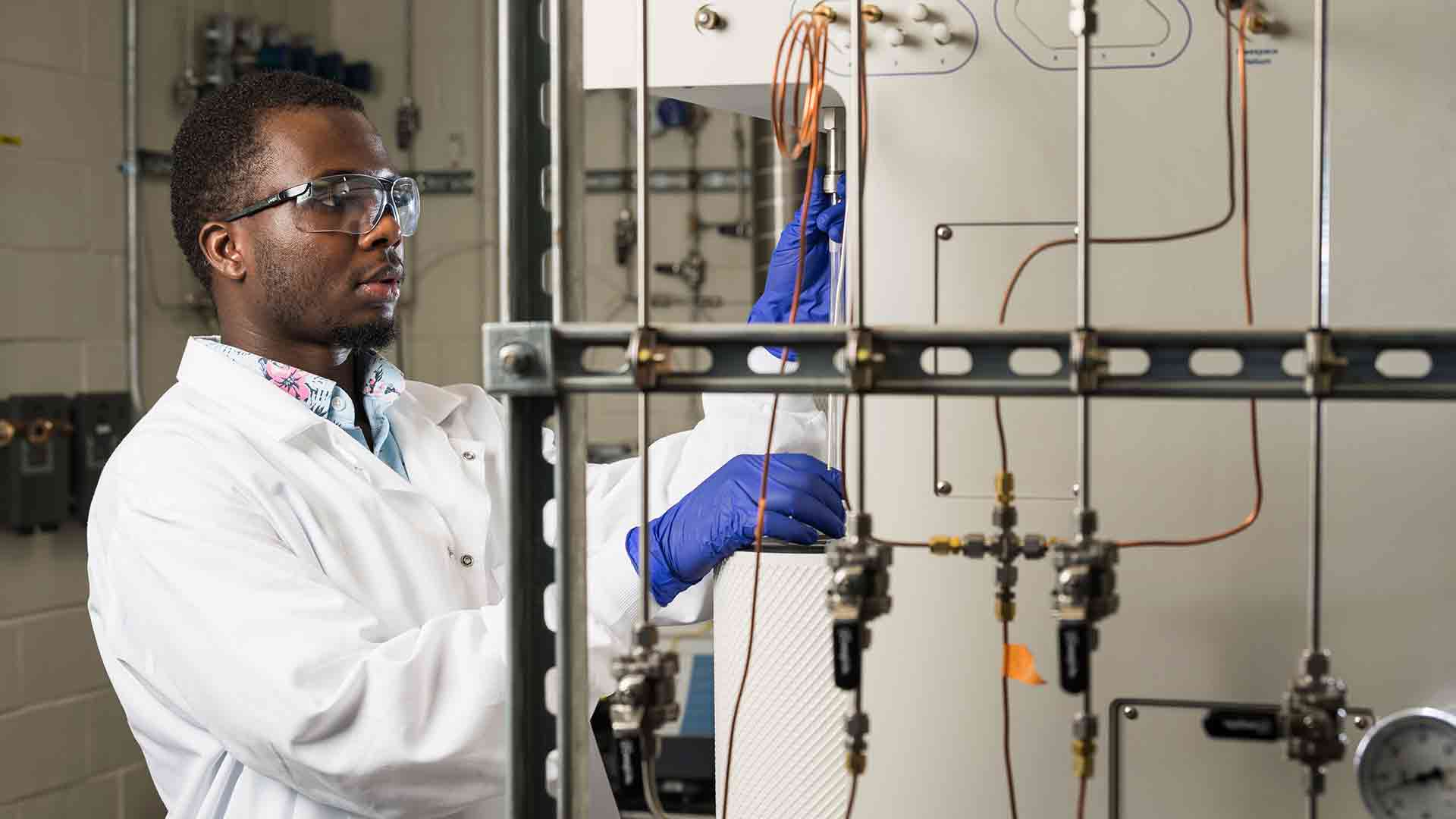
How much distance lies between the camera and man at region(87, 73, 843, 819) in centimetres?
117

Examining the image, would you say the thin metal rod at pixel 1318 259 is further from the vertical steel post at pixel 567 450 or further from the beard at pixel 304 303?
the beard at pixel 304 303

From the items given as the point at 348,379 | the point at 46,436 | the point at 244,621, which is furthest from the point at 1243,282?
the point at 46,436

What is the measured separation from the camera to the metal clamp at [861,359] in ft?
2.52

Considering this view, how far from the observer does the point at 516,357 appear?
32.1 inches

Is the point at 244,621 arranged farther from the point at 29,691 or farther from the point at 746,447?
the point at 29,691

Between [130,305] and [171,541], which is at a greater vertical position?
[130,305]

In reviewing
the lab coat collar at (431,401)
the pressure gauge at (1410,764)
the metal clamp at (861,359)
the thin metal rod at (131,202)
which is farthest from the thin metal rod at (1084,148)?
the thin metal rod at (131,202)

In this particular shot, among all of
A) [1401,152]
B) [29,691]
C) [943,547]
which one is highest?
[1401,152]

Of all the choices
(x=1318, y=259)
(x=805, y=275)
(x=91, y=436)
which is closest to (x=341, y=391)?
(x=805, y=275)

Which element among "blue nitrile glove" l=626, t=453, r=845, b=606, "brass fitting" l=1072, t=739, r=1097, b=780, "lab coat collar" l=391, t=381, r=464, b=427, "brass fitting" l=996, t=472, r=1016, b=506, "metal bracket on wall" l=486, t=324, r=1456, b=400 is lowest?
"brass fitting" l=1072, t=739, r=1097, b=780

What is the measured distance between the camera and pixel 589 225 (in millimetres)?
3369

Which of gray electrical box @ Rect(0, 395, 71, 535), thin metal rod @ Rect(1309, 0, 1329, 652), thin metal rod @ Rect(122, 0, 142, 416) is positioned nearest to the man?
thin metal rod @ Rect(1309, 0, 1329, 652)

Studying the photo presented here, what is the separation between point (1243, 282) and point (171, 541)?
1.03m

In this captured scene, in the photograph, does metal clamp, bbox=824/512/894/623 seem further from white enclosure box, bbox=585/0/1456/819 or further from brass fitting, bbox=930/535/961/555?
white enclosure box, bbox=585/0/1456/819
